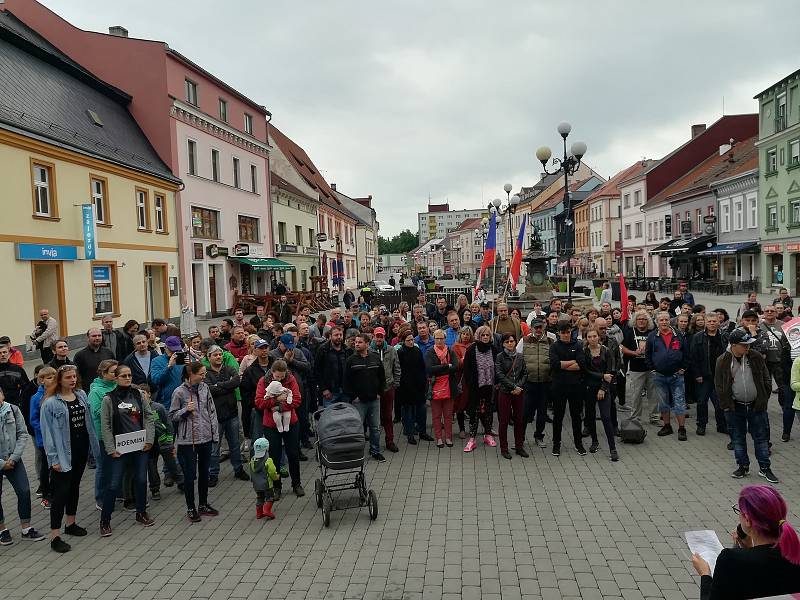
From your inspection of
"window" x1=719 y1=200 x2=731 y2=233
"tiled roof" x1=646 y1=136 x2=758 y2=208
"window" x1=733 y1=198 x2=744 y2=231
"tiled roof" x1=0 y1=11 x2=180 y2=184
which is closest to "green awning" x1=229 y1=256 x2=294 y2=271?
"tiled roof" x1=0 y1=11 x2=180 y2=184

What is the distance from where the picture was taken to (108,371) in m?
6.33

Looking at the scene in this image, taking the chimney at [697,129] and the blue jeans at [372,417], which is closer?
the blue jeans at [372,417]

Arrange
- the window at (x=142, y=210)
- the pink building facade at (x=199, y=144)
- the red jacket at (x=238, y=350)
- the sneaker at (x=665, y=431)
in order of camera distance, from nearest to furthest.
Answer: the sneaker at (x=665, y=431)
the red jacket at (x=238, y=350)
the window at (x=142, y=210)
the pink building facade at (x=199, y=144)

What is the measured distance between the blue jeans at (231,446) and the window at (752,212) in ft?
133

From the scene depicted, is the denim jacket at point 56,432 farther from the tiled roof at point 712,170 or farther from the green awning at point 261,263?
the tiled roof at point 712,170

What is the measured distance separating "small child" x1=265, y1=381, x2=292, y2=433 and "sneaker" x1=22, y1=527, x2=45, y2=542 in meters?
2.51

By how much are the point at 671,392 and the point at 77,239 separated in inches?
730

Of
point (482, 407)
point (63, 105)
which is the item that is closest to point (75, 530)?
point (482, 407)

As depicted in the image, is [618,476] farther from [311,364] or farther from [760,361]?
[311,364]

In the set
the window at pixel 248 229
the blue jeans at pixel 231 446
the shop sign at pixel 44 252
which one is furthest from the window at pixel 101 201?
the blue jeans at pixel 231 446

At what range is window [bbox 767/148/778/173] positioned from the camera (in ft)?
120

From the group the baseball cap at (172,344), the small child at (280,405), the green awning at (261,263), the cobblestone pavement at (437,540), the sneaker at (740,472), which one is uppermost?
the green awning at (261,263)

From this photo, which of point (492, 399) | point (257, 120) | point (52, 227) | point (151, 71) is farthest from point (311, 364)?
point (257, 120)

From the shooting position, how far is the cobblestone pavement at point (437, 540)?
5105 millimetres
